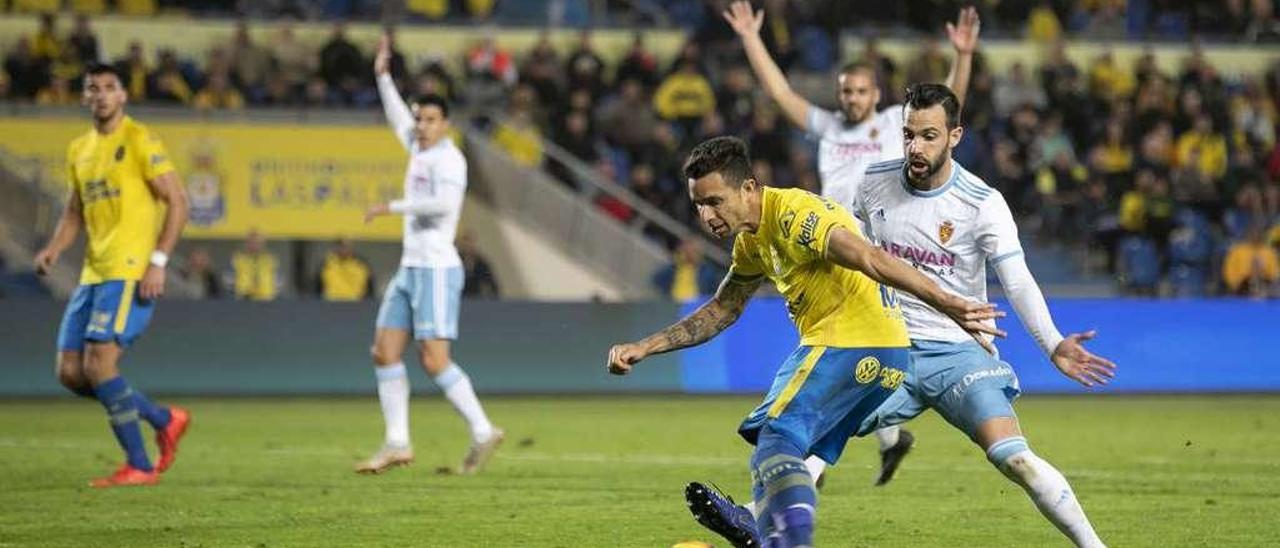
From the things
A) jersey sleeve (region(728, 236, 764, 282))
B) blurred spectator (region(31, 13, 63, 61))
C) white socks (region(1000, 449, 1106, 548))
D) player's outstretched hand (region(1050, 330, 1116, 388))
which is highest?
jersey sleeve (region(728, 236, 764, 282))

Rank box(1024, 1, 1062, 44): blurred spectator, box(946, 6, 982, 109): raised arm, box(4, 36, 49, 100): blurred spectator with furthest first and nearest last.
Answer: box(1024, 1, 1062, 44): blurred spectator, box(4, 36, 49, 100): blurred spectator, box(946, 6, 982, 109): raised arm

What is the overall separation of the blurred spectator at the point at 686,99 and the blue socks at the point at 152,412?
49.3 ft

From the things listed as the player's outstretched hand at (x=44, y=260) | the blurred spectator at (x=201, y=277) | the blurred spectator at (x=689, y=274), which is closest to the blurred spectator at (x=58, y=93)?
the blurred spectator at (x=201, y=277)

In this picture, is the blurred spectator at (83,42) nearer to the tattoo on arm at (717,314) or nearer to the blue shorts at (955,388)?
the tattoo on arm at (717,314)

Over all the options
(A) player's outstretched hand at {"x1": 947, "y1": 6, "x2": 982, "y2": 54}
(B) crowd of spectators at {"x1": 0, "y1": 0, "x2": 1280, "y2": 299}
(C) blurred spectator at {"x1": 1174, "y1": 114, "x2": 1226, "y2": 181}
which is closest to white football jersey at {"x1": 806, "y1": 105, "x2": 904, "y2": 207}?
(A) player's outstretched hand at {"x1": 947, "y1": 6, "x2": 982, "y2": 54}

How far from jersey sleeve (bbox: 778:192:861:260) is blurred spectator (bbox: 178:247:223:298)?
16626 mm

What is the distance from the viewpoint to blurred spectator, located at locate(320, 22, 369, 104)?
26422 mm

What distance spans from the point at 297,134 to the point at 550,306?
4490 mm

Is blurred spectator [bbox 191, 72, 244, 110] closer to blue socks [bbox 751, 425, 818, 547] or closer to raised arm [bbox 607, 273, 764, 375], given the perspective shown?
raised arm [bbox 607, 273, 764, 375]

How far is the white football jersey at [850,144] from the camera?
1284 centimetres

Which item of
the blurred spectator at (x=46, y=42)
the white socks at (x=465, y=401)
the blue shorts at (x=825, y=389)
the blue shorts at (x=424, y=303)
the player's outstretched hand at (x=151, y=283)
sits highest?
the blue shorts at (x=825, y=389)

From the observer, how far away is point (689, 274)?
24938mm

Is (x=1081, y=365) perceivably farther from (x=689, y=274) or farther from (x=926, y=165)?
(x=689, y=274)

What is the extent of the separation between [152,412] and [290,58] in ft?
47.5
